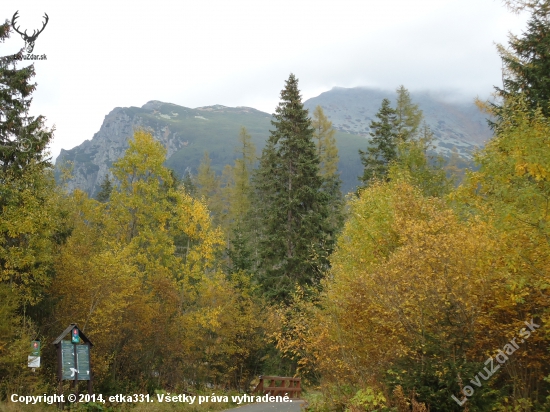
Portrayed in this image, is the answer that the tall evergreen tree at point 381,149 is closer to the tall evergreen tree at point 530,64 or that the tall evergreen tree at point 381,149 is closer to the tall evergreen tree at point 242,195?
the tall evergreen tree at point 242,195

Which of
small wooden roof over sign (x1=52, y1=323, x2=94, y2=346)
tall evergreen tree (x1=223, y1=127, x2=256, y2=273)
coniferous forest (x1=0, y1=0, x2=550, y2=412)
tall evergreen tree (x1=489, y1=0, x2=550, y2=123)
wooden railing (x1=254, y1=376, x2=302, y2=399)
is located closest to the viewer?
coniferous forest (x1=0, y1=0, x2=550, y2=412)

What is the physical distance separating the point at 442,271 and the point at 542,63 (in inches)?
459

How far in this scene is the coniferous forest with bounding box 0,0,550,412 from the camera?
9141 millimetres

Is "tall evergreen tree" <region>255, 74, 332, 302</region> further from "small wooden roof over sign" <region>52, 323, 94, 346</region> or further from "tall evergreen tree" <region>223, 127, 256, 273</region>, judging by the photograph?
"small wooden roof over sign" <region>52, 323, 94, 346</region>

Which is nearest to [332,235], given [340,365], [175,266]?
[175,266]

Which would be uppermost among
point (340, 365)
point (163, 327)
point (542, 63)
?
point (542, 63)

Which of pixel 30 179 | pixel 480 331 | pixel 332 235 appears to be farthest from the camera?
pixel 332 235

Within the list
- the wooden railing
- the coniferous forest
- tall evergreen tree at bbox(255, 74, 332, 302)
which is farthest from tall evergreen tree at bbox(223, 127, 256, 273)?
the wooden railing

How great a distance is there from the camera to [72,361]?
14.3 meters

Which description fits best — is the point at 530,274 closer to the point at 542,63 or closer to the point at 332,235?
the point at 542,63

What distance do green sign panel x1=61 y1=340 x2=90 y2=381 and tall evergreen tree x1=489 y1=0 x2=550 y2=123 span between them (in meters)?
15.2

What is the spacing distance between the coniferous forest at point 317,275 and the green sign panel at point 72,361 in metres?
1.60

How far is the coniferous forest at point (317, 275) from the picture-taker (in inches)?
360

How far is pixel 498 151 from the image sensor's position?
43.9ft
